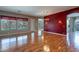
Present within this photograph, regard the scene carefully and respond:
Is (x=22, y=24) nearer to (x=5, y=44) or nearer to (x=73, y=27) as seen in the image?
(x=5, y=44)

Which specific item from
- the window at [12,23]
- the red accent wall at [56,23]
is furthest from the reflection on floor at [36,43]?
the window at [12,23]

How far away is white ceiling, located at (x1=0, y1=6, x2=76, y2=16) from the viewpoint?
7.81ft

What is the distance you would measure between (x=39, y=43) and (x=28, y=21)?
1.98 ft

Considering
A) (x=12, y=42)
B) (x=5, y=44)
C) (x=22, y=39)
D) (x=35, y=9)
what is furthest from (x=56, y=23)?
(x=5, y=44)

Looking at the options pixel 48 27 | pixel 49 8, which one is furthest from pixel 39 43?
pixel 49 8

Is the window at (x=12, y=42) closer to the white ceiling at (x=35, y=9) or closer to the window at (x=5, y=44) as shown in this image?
the window at (x=5, y=44)

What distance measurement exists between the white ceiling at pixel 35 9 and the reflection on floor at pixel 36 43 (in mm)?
470

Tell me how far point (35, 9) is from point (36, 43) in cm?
87

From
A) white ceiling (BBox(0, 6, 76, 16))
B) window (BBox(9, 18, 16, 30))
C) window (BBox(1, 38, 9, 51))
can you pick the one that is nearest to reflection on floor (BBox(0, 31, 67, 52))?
window (BBox(1, 38, 9, 51))

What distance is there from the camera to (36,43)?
284cm

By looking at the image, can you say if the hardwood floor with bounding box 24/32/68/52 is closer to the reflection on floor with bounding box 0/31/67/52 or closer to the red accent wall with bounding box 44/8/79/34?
the reflection on floor with bounding box 0/31/67/52

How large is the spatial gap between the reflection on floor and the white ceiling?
0.47 m

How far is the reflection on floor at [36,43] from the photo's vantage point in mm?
2564
